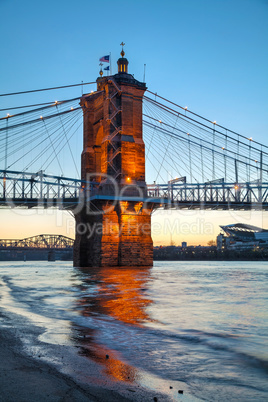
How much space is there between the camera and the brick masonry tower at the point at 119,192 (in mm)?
49625

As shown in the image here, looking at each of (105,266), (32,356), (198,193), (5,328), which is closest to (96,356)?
(32,356)

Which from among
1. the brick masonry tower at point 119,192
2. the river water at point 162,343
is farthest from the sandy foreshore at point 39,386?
the brick masonry tower at point 119,192

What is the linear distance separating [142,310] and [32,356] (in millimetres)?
7356

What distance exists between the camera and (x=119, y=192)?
5019 cm

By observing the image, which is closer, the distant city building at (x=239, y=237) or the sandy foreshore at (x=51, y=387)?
the sandy foreshore at (x=51, y=387)

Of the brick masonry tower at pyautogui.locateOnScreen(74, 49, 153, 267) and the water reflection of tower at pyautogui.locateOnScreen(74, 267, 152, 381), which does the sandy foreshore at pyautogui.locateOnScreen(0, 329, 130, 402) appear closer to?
the water reflection of tower at pyautogui.locateOnScreen(74, 267, 152, 381)

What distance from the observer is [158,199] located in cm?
5247

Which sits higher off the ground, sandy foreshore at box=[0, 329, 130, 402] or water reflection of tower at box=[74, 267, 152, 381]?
sandy foreshore at box=[0, 329, 130, 402]

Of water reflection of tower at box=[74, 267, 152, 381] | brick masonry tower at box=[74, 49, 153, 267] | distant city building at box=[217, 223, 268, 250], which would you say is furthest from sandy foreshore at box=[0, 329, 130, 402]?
distant city building at box=[217, 223, 268, 250]

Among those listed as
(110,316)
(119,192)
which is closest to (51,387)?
(110,316)

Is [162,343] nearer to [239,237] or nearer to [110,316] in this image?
[110,316]

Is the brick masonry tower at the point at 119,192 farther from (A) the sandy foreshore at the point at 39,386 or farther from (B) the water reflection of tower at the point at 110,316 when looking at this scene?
(A) the sandy foreshore at the point at 39,386

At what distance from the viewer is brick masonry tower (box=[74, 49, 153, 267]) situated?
4962cm

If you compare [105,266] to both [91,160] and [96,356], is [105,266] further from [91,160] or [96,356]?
[96,356]
